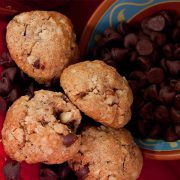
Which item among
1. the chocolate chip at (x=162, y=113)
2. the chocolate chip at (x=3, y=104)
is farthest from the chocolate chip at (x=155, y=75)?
the chocolate chip at (x=3, y=104)

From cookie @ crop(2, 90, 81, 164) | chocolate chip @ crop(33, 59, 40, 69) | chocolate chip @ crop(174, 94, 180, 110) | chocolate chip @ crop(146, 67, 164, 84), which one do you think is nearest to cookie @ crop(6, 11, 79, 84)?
chocolate chip @ crop(33, 59, 40, 69)

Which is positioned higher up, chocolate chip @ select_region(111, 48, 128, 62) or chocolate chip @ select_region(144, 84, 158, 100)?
chocolate chip @ select_region(111, 48, 128, 62)

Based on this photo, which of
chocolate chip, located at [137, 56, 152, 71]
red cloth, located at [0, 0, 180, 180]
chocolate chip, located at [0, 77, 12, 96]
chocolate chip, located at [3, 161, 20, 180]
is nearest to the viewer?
chocolate chip, located at [3, 161, 20, 180]

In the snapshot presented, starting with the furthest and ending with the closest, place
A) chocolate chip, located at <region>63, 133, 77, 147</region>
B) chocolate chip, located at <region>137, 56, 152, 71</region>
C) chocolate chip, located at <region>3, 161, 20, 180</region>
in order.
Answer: chocolate chip, located at <region>137, 56, 152, 71</region>, chocolate chip, located at <region>3, 161, 20, 180</region>, chocolate chip, located at <region>63, 133, 77, 147</region>

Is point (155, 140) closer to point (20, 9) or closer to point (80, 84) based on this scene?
point (80, 84)

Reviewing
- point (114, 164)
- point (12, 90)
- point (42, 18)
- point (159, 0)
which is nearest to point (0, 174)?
point (12, 90)

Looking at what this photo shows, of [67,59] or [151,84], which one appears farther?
[151,84]

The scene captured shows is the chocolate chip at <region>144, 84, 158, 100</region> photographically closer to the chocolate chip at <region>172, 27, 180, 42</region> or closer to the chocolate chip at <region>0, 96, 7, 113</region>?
the chocolate chip at <region>172, 27, 180, 42</region>
